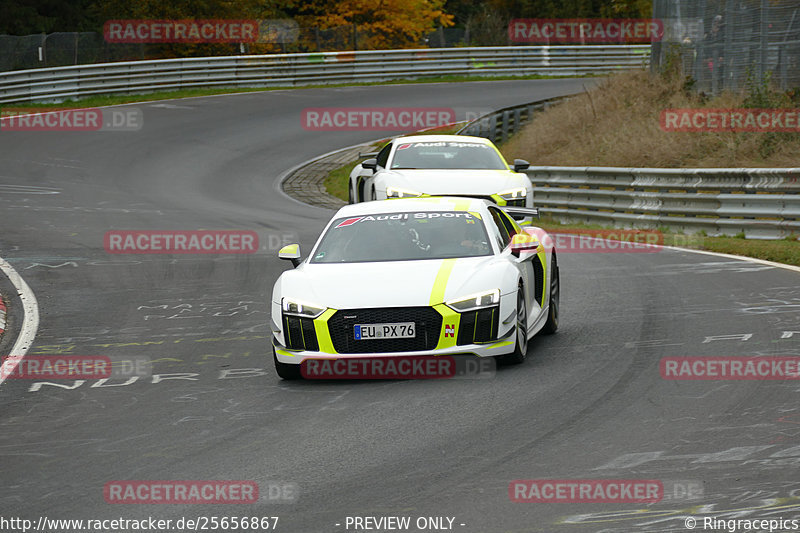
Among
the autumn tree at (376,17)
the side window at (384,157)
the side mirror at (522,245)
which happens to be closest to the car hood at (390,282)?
the side mirror at (522,245)

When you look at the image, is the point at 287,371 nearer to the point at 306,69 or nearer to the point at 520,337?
the point at 520,337

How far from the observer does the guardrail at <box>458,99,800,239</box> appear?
1805 cm

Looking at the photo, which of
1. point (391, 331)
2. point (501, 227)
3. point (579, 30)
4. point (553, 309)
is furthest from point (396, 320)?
point (579, 30)

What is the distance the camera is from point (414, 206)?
35.0ft

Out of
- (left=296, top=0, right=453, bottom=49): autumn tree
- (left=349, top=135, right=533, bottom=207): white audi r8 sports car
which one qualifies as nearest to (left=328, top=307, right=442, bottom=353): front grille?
(left=349, top=135, right=533, bottom=207): white audi r8 sports car

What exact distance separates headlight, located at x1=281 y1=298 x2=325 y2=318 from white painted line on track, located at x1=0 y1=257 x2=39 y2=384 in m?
2.47

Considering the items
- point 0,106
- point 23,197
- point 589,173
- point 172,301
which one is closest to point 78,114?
point 0,106

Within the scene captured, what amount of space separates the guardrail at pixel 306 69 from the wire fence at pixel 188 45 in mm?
1607

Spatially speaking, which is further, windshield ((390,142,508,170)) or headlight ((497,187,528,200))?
windshield ((390,142,508,170))

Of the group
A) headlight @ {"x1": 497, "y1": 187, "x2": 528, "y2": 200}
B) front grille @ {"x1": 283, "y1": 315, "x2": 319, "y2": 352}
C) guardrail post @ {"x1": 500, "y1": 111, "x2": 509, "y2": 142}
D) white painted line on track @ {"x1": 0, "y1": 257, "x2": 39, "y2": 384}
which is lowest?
guardrail post @ {"x1": 500, "y1": 111, "x2": 509, "y2": 142}

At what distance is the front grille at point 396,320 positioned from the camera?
884 centimetres

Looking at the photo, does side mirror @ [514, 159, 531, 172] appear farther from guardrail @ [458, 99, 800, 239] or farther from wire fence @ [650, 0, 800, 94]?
wire fence @ [650, 0, 800, 94]

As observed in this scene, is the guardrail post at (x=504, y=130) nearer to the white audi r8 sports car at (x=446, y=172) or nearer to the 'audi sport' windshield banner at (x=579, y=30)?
the white audi r8 sports car at (x=446, y=172)

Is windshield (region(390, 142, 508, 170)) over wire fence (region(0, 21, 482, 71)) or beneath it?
beneath
